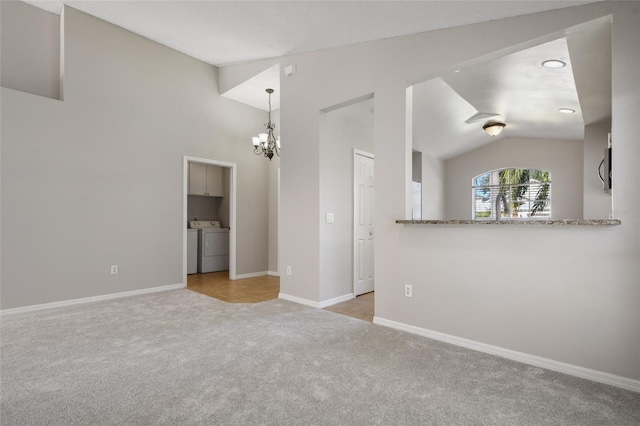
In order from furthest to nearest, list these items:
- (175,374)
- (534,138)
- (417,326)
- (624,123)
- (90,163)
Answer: (534,138), (90,163), (417,326), (175,374), (624,123)

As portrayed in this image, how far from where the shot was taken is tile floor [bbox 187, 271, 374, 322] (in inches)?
154

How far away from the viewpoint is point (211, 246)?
664 cm

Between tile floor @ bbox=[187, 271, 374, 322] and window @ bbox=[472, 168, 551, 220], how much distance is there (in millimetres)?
3282

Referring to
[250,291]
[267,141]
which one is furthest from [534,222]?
[267,141]

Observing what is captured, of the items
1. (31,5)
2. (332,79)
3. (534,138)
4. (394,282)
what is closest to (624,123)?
(394,282)

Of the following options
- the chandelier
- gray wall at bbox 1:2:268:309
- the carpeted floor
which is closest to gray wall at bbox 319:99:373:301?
the carpeted floor

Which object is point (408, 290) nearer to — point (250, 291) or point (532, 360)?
point (532, 360)

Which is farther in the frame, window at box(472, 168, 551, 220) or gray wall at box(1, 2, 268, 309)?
window at box(472, 168, 551, 220)

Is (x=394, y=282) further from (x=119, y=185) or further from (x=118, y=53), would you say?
(x=118, y=53)

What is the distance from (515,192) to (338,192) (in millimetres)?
4296

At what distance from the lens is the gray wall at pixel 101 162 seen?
12.3 feet

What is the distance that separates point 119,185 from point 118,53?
1.74 metres

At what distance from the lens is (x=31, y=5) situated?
4.06 metres

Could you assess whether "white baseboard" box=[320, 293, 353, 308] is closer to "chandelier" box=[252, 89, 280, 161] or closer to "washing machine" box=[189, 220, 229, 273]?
"chandelier" box=[252, 89, 280, 161]
